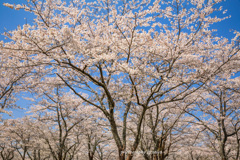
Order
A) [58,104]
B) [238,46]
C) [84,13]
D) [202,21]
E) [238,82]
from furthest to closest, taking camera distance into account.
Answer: [58,104] < [238,82] < [84,13] < [238,46] < [202,21]

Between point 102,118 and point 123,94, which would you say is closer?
point 123,94

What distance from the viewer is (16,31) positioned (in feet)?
14.0

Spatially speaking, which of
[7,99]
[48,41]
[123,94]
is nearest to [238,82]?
[123,94]

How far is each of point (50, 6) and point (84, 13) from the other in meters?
1.42

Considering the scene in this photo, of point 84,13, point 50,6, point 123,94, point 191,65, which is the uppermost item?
point 84,13

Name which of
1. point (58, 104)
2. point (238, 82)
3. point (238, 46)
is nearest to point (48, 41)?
point (238, 46)

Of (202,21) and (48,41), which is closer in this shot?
(48,41)

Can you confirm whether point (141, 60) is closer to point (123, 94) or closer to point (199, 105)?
point (123, 94)

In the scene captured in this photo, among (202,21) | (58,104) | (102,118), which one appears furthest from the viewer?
(102,118)

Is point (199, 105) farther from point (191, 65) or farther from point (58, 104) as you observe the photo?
point (58, 104)

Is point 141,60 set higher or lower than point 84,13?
lower

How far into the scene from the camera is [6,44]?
4.68 m

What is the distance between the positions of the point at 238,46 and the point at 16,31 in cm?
721

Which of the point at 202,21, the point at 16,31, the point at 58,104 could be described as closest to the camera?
the point at 16,31
